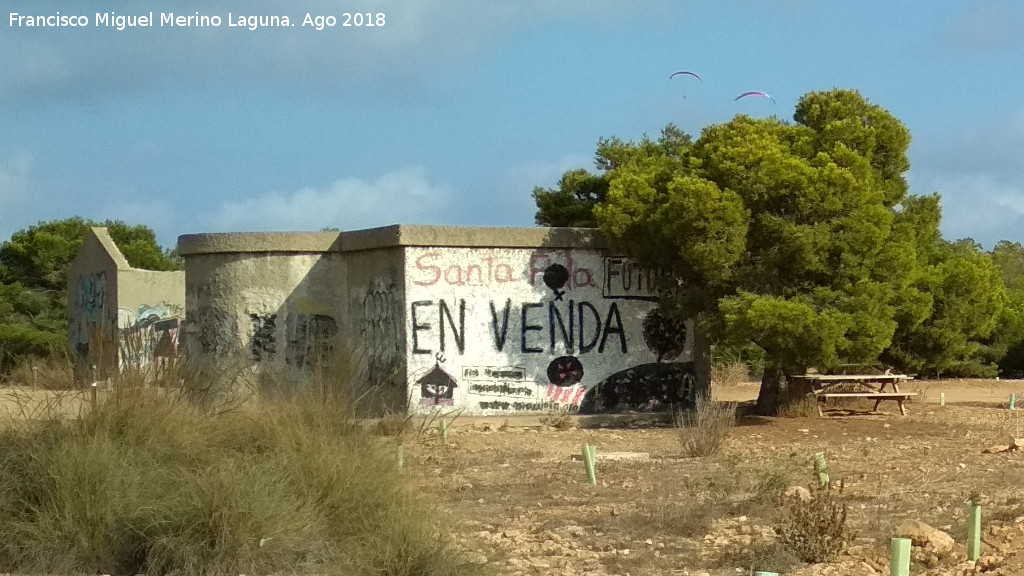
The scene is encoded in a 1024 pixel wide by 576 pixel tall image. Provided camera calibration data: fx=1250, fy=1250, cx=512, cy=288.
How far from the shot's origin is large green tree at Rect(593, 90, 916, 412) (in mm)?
17031

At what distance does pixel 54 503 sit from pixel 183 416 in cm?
Result: 124

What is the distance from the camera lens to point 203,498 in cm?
827

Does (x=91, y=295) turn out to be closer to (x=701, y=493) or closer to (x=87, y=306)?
(x=87, y=306)

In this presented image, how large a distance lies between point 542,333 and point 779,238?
3716 millimetres

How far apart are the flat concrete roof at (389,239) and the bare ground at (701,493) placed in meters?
2.64

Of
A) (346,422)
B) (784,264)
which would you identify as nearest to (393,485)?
(346,422)

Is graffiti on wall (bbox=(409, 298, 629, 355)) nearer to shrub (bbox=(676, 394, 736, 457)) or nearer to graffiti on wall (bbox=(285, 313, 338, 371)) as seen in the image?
graffiti on wall (bbox=(285, 313, 338, 371))

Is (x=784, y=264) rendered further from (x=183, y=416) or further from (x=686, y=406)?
(x=183, y=416)

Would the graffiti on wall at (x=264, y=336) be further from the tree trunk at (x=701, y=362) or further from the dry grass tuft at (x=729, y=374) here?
the dry grass tuft at (x=729, y=374)

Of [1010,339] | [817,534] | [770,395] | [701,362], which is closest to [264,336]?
[701,362]

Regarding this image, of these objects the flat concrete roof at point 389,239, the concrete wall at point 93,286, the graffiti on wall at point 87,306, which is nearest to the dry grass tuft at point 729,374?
the flat concrete roof at point 389,239

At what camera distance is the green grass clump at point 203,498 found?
26.8 feet

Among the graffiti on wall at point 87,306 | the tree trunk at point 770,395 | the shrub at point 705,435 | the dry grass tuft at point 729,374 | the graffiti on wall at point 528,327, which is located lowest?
the shrub at point 705,435

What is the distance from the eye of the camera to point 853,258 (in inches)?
684
